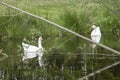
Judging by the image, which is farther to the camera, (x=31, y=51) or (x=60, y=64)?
(x=31, y=51)

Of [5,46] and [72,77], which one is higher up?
[72,77]

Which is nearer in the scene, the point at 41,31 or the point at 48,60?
the point at 48,60

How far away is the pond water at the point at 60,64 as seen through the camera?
8969 mm

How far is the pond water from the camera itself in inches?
353

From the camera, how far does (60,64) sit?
34.6ft

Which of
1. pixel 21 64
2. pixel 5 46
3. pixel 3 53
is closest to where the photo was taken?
pixel 21 64

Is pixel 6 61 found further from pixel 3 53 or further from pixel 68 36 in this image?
pixel 68 36

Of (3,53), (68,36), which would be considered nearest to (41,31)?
(68,36)

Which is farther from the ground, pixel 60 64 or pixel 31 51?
pixel 60 64

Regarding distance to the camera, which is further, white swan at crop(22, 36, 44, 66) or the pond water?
white swan at crop(22, 36, 44, 66)

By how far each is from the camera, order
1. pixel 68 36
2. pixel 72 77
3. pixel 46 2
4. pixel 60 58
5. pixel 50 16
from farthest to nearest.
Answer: pixel 46 2
pixel 50 16
pixel 68 36
pixel 60 58
pixel 72 77

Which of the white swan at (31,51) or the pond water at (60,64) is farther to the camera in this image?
the white swan at (31,51)

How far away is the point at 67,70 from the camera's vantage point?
970 centimetres

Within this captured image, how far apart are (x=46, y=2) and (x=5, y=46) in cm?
860
